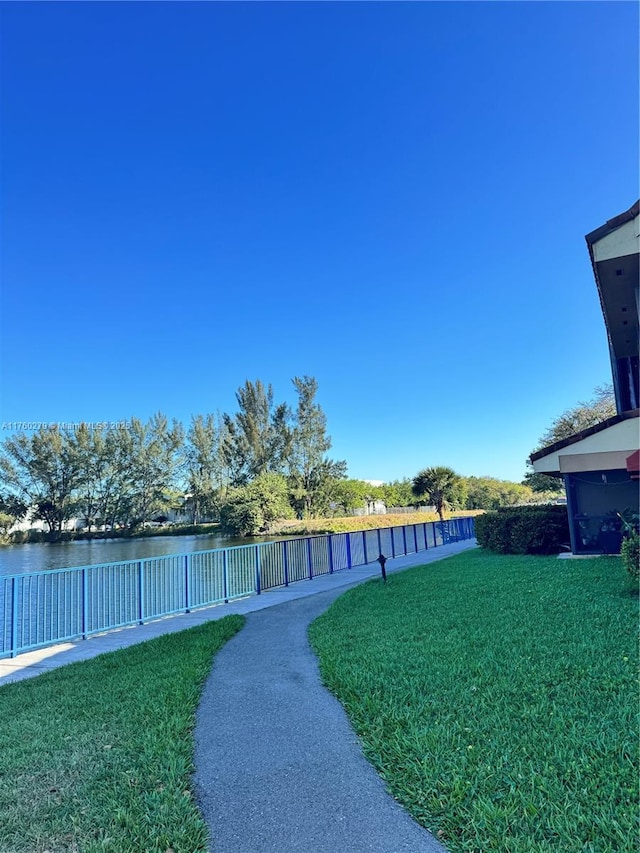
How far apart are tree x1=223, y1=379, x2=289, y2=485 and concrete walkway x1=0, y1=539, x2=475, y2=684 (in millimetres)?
35447

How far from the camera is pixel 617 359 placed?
13.3m

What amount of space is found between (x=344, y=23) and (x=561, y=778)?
516 inches

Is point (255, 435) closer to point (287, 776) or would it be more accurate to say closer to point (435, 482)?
point (435, 482)

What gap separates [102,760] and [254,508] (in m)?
35.5

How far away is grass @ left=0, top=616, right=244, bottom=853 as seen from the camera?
2.32 m

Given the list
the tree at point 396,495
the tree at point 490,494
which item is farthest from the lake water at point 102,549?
the tree at point 490,494

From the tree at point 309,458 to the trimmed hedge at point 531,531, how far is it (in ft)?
107

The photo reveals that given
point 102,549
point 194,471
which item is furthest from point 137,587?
point 194,471

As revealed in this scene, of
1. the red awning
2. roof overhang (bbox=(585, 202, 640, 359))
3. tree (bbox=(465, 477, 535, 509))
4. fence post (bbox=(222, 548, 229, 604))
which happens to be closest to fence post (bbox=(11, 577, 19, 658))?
fence post (bbox=(222, 548, 229, 604))

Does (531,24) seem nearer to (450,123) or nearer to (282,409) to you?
(450,123)

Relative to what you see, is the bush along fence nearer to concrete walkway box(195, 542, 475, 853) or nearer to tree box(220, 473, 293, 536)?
concrete walkway box(195, 542, 475, 853)

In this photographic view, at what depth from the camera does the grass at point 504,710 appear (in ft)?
7.27

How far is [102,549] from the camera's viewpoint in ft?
109

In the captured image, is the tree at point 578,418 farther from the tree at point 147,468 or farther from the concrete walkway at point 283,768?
the tree at point 147,468
